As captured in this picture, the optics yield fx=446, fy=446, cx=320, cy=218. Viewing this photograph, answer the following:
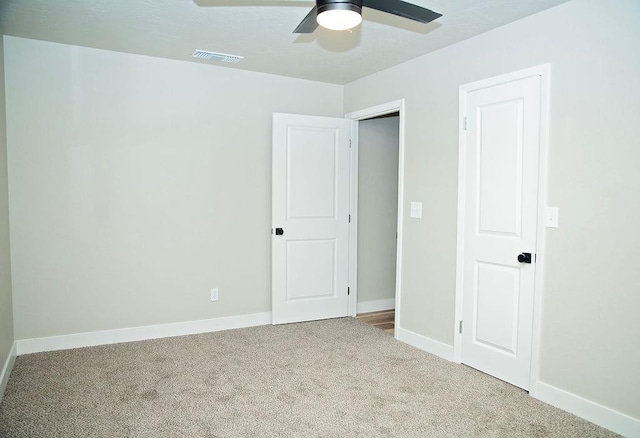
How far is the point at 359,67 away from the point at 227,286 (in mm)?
2476

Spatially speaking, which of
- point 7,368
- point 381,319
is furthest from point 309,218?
point 7,368

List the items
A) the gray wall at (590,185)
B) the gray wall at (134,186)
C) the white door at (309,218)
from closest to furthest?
1. the gray wall at (590,185)
2. the gray wall at (134,186)
3. the white door at (309,218)

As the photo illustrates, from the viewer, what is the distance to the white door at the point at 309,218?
4504mm

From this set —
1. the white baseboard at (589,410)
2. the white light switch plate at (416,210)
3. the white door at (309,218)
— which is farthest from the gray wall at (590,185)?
the white door at (309,218)

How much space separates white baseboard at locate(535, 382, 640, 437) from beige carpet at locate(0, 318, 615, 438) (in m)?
0.07

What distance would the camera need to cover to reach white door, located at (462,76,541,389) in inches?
117

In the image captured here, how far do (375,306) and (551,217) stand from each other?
2728 mm

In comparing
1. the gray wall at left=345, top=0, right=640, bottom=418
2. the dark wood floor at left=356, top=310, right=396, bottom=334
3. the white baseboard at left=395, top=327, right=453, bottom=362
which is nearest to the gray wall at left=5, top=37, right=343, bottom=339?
the dark wood floor at left=356, top=310, right=396, bottom=334

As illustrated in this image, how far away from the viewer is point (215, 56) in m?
3.95

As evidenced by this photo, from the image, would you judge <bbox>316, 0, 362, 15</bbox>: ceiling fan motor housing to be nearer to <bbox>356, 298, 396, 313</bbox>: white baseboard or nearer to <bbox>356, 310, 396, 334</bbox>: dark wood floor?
<bbox>356, 310, 396, 334</bbox>: dark wood floor

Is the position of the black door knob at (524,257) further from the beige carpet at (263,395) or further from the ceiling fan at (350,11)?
the ceiling fan at (350,11)

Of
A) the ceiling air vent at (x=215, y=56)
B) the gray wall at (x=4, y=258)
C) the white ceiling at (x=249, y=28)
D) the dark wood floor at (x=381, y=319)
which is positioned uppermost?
the ceiling air vent at (x=215, y=56)

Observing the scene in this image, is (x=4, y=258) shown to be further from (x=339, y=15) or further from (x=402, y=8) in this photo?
(x=402, y=8)

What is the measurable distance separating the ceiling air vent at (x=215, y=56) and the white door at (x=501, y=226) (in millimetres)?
2065
